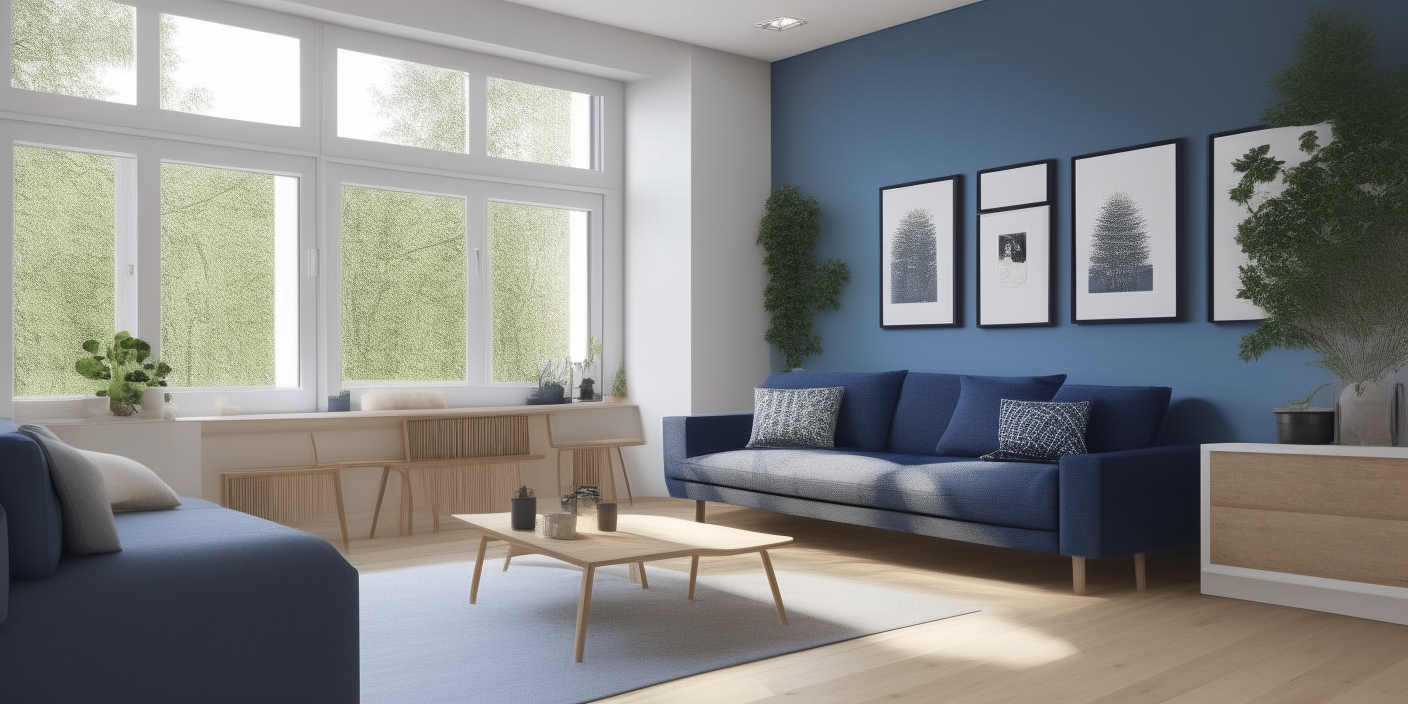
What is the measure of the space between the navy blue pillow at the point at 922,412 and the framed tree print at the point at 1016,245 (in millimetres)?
526

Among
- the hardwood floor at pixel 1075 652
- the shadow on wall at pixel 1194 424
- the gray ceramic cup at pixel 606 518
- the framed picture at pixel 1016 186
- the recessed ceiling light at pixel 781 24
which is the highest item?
the recessed ceiling light at pixel 781 24

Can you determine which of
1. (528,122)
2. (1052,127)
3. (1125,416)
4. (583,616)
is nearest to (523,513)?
(583,616)

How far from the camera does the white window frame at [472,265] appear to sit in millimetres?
6223

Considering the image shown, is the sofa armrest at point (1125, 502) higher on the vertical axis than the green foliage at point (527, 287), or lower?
lower

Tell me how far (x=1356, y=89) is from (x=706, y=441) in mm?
3494

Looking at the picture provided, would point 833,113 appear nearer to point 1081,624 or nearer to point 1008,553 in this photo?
point 1008,553

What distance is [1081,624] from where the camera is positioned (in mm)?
3852

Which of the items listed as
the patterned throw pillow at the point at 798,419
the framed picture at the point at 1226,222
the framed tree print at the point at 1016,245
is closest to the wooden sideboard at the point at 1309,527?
the framed picture at the point at 1226,222

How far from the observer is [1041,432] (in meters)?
4.93

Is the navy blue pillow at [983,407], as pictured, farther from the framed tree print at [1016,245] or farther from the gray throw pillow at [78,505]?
the gray throw pillow at [78,505]

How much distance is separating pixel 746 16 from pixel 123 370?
12.8 ft

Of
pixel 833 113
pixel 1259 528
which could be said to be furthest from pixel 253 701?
pixel 833 113

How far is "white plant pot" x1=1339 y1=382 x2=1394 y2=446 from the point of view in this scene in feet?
13.9

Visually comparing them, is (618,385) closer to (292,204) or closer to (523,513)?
(292,204)
